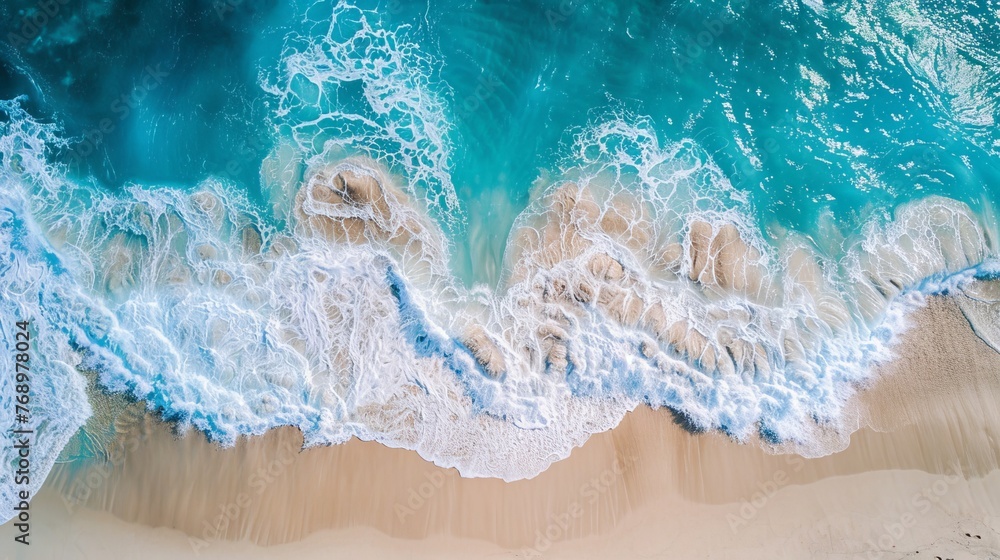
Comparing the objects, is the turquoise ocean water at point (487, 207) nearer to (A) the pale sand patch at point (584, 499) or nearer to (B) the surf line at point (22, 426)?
(B) the surf line at point (22, 426)

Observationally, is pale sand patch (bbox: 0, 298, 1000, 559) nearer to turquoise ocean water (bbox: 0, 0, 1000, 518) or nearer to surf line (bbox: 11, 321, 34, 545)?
surf line (bbox: 11, 321, 34, 545)

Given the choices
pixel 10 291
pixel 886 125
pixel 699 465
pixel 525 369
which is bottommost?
pixel 699 465

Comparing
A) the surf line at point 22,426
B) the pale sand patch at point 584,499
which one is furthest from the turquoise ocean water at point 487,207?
the pale sand patch at point 584,499

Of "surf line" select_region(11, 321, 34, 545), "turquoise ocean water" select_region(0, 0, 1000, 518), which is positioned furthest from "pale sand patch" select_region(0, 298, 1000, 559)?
"turquoise ocean water" select_region(0, 0, 1000, 518)

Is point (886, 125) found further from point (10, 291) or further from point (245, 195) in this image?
point (10, 291)

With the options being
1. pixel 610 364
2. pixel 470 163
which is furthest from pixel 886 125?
pixel 470 163

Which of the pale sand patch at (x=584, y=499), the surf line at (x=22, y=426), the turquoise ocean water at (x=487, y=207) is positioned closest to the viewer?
the pale sand patch at (x=584, y=499)

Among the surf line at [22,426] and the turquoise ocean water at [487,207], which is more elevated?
the turquoise ocean water at [487,207]

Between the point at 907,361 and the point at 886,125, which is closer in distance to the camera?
the point at 907,361
